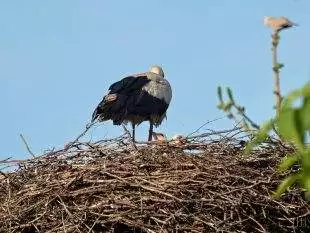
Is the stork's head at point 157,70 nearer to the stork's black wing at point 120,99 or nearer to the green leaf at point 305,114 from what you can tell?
Result: the stork's black wing at point 120,99

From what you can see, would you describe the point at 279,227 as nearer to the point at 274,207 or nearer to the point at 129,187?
the point at 274,207

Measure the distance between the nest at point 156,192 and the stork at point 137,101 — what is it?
14.8 feet

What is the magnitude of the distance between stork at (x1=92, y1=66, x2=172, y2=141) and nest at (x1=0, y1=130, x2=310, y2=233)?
4510 millimetres

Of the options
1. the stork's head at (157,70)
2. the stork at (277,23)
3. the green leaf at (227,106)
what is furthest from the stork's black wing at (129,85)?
the green leaf at (227,106)

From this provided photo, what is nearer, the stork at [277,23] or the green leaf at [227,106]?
the green leaf at [227,106]

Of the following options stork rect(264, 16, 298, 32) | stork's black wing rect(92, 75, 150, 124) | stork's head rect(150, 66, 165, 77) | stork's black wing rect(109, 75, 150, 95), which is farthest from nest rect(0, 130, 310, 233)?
stork's head rect(150, 66, 165, 77)

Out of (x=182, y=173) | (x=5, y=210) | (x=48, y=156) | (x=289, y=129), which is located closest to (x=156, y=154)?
(x=182, y=173)

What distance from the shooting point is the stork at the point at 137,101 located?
336 inches

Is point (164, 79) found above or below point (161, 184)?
above

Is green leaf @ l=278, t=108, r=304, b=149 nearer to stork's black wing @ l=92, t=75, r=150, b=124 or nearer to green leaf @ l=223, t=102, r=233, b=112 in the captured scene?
green leaf @ l=223, t=102, r=233, b=112

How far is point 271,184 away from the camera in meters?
3.54

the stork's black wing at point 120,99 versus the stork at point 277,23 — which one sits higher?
the stork's black wing at point 120,99

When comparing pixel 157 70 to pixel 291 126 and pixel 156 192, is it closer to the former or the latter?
pixel 156 192

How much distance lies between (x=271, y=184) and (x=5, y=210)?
4.72 ft
